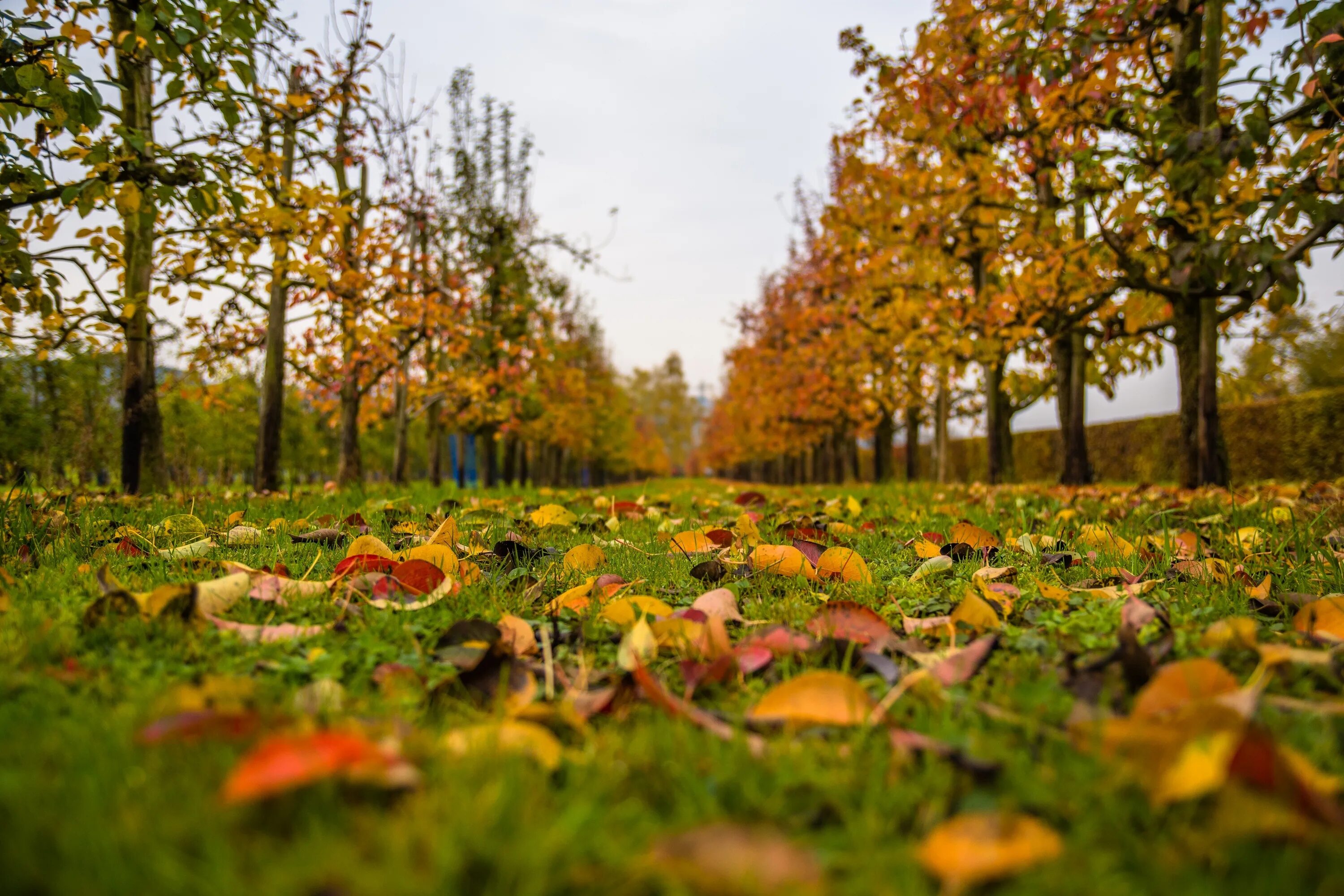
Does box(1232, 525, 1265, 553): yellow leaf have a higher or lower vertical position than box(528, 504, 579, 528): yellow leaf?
lower

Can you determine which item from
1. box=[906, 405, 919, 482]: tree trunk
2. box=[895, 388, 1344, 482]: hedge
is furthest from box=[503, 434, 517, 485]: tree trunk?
box=[895, 388, 1344, 482]: hedge

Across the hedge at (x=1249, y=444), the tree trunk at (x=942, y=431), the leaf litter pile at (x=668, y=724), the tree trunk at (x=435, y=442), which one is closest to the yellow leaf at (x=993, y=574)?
the leaf litter pile at (x=668, y=724)

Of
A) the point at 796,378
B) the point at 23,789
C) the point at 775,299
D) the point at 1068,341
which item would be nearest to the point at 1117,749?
the point at 23,789

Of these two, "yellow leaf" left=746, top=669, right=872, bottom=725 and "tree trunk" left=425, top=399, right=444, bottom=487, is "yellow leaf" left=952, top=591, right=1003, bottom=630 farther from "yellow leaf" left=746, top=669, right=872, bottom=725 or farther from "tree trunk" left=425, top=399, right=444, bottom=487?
"tree trunk" left=425, top=399, right=444, bottom=487

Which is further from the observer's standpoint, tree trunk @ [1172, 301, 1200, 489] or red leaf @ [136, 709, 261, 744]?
tree trunk @ [1172, 301, 1200, 489]

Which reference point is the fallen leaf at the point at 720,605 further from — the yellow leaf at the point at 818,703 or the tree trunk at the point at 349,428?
the tree trunk at the point at 349,428

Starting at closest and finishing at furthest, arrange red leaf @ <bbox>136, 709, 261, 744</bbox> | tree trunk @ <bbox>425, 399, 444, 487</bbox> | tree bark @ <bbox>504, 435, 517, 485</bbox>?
red leaf @ <bbox>136, 709, 261, 744</bbox>, tree trunk @ <bbox>425, 399, 444, 487</bbox>, tree bark @ <bbox>504, 435, 517, 485</bbox>

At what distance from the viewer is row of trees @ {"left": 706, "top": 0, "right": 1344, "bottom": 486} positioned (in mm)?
4195

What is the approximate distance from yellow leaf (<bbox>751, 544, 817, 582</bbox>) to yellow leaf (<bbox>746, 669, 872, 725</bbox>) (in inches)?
39.8

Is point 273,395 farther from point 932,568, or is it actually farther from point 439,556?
point 932,568

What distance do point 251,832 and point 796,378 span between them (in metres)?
18.6

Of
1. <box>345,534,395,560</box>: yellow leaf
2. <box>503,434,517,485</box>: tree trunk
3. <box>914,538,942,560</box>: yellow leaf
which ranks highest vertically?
<box>503,434,517,485</box>: tree trunk

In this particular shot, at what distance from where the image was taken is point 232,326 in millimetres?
8133

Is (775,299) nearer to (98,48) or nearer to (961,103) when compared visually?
(961,103)
